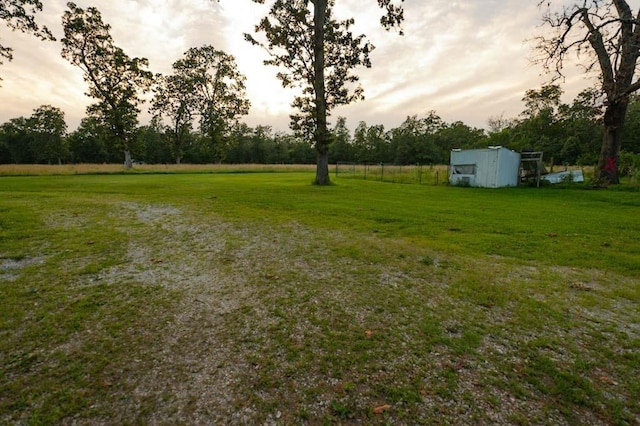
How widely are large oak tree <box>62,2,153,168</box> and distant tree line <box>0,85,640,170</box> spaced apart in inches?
50.5

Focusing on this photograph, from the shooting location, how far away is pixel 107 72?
31516 millimetres

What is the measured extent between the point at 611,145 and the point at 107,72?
137 ft

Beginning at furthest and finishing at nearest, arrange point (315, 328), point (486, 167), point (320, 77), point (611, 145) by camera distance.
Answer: point (486, 167) → point (320, 77) → point (611, 145) → point (315, 328)

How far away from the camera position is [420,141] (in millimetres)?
61375

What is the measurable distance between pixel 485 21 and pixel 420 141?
2012 inches

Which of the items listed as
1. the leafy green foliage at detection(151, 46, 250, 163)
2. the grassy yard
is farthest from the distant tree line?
the grassy yard

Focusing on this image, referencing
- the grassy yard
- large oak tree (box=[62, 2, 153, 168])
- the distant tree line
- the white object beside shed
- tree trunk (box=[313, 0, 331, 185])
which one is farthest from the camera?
the distant tree line

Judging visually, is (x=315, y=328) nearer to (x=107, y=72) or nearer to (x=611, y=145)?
(x=611, y=145)

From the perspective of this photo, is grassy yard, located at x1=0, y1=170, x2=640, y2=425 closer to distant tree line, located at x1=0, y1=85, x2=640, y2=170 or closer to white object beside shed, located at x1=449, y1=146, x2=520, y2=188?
white object beside shed, located at x1=449, y1=146, x2=520, y2=188

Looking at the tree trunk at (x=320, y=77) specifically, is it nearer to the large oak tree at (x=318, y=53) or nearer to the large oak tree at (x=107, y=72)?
the large oak tree at (x=318, y=53)

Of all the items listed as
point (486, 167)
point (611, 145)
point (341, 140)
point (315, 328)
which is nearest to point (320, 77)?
point (486, 167)

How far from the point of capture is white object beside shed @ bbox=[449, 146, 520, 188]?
1838cm

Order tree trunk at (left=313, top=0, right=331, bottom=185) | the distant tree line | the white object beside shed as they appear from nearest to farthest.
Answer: tree trunk at (left=313, top=0, right=331, bottom=185), the white object beside shed, the distant tree line

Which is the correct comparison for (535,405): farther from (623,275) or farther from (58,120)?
(58,120)
